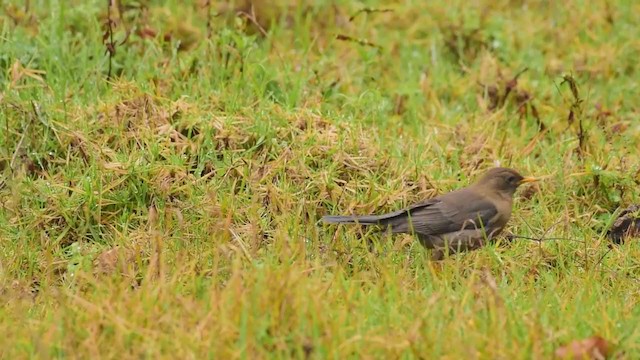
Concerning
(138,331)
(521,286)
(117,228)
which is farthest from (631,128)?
(138,331)

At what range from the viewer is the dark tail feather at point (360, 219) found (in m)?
5.84

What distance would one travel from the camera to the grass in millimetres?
4297

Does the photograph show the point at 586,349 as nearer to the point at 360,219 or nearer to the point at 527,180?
the point at 360,219

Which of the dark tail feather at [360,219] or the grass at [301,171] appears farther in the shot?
the dark tail feather at [360,219]

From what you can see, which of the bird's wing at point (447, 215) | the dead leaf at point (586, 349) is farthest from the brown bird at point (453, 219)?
the dead leaf at point (586, 349)

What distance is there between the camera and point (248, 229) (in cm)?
589

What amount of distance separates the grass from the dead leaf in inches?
2.4

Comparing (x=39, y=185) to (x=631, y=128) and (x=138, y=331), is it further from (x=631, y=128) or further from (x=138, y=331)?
(x=631, y=128)

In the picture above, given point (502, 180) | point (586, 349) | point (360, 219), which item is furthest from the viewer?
point (502, 180)

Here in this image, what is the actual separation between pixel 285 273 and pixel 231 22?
13.1 ft

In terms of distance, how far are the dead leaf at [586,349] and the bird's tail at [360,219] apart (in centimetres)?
174

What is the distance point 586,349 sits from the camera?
4.18m

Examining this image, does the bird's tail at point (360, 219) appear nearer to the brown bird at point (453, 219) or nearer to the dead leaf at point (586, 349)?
the brown bird at point (453, 219)

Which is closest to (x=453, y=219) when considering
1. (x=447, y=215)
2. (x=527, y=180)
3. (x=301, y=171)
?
(x=447, y=215)
